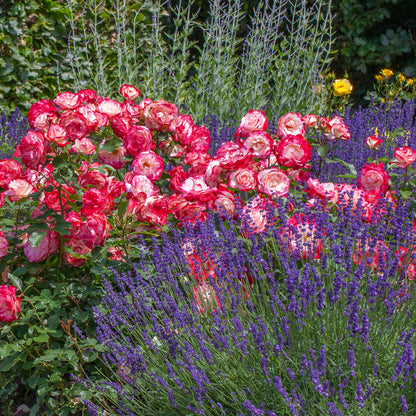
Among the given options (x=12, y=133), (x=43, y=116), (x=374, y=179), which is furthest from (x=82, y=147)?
(x=12, y=133)

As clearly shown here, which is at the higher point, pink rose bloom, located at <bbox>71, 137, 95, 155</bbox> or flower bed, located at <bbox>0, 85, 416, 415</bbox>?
pink rose bloom, located at <bbox>71, 137, 95, 155</bbox>

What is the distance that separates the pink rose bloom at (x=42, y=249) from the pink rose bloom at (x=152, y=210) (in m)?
0.36

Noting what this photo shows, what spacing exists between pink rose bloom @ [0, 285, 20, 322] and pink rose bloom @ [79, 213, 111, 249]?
0.32 meters

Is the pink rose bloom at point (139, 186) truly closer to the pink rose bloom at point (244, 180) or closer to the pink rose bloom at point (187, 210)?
the pink rose bloom at point (187, 210)

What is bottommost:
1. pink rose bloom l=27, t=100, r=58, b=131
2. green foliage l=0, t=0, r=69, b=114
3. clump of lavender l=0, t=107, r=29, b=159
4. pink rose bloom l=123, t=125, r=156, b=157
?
clump of lavender l=0, t=107, r=29, b=159

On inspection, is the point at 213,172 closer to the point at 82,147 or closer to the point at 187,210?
the point at 187,210

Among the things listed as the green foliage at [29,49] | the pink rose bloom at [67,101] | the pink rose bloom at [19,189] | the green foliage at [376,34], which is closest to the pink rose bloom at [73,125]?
the pink rose bloom at [67,101]

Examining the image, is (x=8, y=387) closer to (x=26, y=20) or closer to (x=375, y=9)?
(x=26, y=20)

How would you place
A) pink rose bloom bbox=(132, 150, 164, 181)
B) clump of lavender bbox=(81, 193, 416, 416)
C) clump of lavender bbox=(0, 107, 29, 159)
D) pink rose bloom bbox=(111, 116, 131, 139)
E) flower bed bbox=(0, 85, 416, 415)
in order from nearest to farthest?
clump of lavender bbox=(81, 193, 416, 416), flower bed bbox=(0, 85, 416, 415), pink rose bloom bbox=(132, 150, 164, 181), pink rose bloom bbox=(111, 116, 131, 139), clump of lavender bbox=(0, 107, 29, 159)

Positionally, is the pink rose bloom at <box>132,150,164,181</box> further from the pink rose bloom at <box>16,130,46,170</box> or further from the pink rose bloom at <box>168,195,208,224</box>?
the pink rose bloom at <box>16,130,46,170</box>

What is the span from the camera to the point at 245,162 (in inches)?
82.1

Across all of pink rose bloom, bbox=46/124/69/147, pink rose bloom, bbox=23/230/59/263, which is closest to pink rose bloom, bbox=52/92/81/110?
pink rose bloom, bbox=46/124/69/147

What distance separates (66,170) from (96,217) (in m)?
0.46

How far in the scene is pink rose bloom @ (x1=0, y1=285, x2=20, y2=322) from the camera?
1.72 meters
